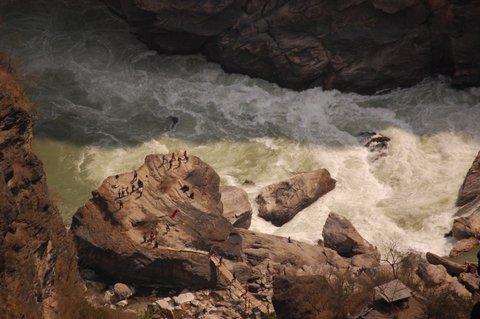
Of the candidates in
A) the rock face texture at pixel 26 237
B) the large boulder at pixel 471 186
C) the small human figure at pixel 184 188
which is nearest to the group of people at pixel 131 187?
the small human figure at pixel 184 188

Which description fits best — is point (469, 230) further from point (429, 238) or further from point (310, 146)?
point (310, 146)

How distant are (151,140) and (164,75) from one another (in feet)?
19.4

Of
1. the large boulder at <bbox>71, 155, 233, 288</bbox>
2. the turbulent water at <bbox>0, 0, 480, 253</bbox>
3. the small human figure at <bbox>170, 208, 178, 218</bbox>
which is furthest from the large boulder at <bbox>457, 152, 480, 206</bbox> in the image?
the small human figure at <bbox>170, 208, 178, 218</bbox>

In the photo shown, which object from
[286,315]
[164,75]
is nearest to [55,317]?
[286,315]

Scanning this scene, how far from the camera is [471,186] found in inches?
1176

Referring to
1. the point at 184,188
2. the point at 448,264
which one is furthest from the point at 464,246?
the point at 184,188

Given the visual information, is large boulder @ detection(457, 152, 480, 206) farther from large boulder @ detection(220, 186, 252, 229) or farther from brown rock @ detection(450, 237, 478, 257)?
large boulder @ detection(220, 186, 252, 229)

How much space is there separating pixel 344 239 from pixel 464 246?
4.88 metres

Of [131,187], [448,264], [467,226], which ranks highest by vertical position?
[131,187]

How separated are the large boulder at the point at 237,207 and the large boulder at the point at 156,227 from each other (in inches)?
46.5

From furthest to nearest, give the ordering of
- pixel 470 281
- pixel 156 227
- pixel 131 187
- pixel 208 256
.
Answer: pixel 131 187, pixel 156 227, pixel 208 256, pixel 470 281

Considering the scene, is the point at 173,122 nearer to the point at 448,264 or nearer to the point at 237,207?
the point at 237,207

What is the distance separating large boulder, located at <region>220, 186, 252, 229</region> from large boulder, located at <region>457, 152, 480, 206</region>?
9.54 m

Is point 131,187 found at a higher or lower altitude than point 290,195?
higher
